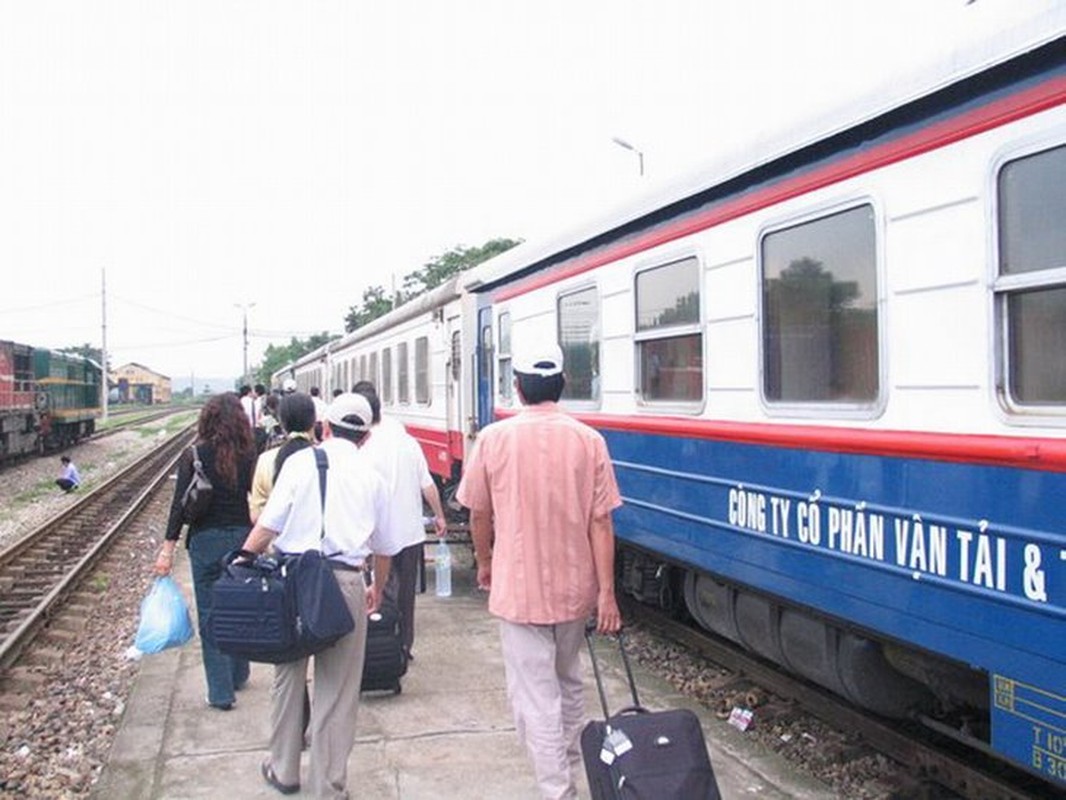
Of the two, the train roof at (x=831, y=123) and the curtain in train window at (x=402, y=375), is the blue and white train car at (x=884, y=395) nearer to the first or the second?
the train roof at (x=831, y=123)

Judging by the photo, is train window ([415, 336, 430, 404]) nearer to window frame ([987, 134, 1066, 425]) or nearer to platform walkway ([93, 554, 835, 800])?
platform walkway ([93, 554, 835, 800])

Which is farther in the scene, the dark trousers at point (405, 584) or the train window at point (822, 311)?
the dark trousers at point (405, 584)

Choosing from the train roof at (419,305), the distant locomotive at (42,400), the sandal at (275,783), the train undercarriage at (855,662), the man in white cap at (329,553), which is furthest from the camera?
the distant locomotive at (42,400)

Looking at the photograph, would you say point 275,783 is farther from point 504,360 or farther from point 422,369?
point 422,369

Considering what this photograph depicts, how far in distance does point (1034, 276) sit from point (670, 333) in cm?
255

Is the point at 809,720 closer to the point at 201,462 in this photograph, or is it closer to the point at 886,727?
the point at 886,727

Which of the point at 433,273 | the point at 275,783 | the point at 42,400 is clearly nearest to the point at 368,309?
the point at 433,273

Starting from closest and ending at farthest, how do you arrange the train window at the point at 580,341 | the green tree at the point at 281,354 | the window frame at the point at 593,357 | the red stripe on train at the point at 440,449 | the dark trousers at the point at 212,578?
the dark trousers at the point at 212,578, the window frame at the point at 593,357, the train window at the point at 580,341, the red stripe on train at the point at 440,449, the green tree at the point at 281,354

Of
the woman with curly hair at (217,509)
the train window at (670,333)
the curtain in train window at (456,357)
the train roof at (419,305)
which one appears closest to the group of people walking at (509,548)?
the woman with curly hair at (217,509)

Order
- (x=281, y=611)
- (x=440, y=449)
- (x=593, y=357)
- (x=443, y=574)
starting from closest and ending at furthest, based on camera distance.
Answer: (x=281, y=611)
(x=593, y=357)
(x=443, y=574)
(x=440, y=449)

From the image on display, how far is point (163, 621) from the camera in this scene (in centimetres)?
532

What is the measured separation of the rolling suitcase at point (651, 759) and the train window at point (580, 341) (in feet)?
11.3

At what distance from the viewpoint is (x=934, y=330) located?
144 inches

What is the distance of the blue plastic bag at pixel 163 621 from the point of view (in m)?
5.28
